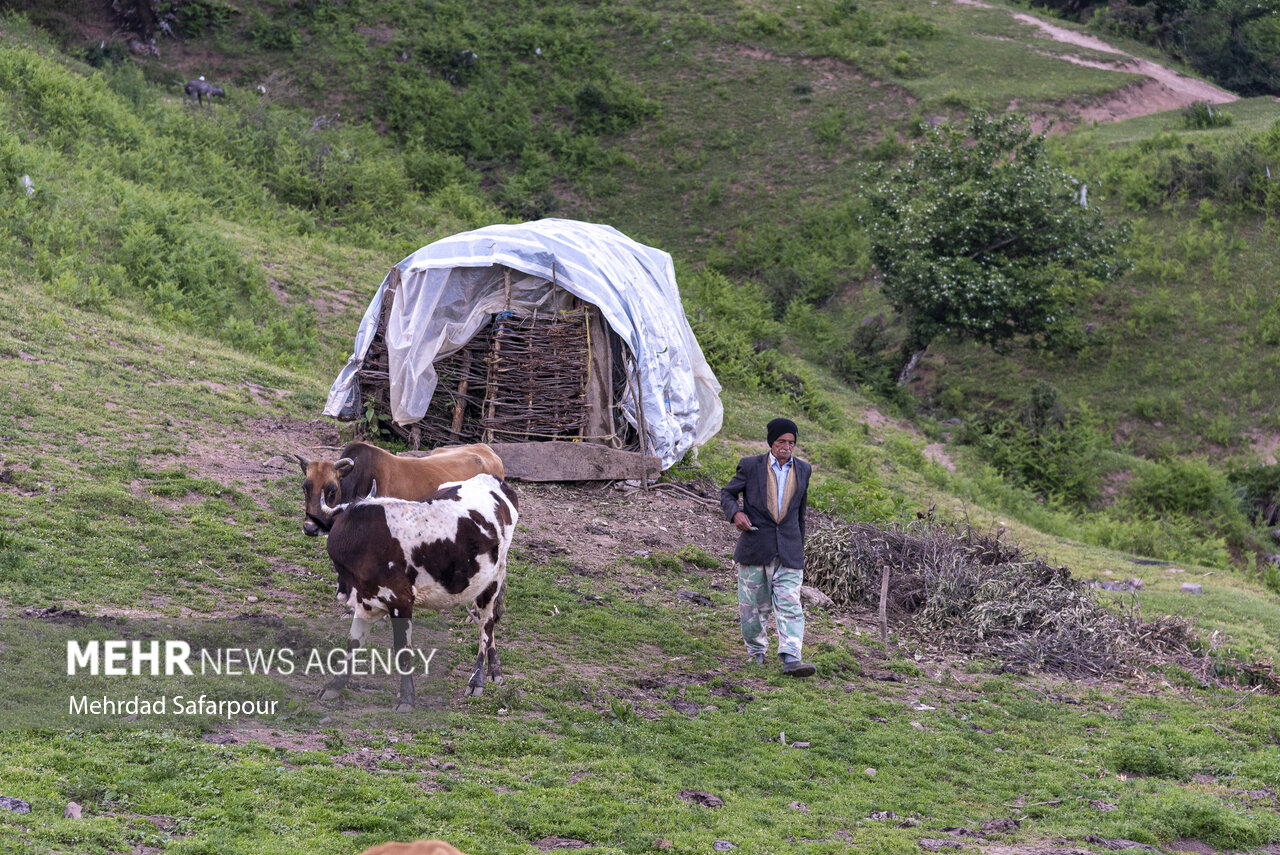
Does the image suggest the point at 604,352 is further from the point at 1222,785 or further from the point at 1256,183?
the point at 1256,183

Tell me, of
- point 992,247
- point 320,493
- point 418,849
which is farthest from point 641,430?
point 992,247

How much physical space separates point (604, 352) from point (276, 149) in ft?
46.8

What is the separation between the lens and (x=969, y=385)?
24906 millimetres

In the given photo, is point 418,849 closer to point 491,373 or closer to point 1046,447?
point 491,373

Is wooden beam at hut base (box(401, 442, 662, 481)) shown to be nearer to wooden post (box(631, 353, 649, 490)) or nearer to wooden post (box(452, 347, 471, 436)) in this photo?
wooden post (box(631, 353, 649, 490))

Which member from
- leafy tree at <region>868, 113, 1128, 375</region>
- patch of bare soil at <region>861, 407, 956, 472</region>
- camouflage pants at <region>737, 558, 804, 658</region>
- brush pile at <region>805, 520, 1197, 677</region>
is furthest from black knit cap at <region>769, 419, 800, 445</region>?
leafy tree at <region>868, 113, 1128, 375</region>

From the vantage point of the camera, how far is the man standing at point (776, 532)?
834cm

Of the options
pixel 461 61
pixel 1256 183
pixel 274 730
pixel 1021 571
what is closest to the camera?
pixel 274 730

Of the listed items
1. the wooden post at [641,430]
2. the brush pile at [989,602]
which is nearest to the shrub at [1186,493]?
the brush pile at [989,602]

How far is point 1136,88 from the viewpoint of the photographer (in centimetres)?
3431

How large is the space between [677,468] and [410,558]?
7.08 m

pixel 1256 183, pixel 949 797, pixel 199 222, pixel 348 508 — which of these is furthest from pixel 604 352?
pixel 1256 183

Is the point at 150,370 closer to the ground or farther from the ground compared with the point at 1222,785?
farther from the ground

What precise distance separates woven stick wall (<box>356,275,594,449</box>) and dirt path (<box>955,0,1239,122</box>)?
2450 cm
